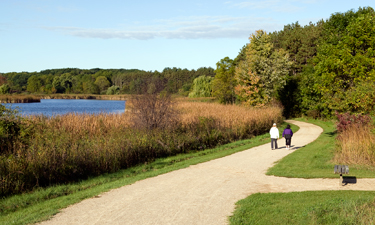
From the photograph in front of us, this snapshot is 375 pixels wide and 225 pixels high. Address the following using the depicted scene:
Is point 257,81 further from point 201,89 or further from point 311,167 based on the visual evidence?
point 201,89

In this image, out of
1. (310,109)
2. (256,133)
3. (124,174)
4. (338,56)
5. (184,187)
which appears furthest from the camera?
(310,109)

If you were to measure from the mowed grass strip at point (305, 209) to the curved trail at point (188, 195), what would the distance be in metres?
0.47

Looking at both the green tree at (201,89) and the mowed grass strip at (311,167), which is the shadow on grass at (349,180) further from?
the green tree at (201,89)

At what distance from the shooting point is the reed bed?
11.9 metres

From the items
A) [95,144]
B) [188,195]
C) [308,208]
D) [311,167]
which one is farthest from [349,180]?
[95,144]

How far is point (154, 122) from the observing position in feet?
67.2

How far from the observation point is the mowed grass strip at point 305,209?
7271 millimetres

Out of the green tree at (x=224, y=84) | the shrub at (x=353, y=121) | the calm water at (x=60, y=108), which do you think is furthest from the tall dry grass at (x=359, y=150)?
the green tree at (x=224, y=84)

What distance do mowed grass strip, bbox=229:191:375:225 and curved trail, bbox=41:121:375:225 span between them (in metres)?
0.47

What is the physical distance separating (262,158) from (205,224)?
30.9ft

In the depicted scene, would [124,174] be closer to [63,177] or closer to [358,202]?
[63,177]

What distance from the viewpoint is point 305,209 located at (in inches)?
308

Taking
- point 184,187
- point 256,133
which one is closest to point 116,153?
point 184,187

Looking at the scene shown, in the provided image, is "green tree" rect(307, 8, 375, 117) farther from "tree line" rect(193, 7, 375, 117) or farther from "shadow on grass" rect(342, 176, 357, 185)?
"shadow on grass" rect(342, 176, 357, 185)
